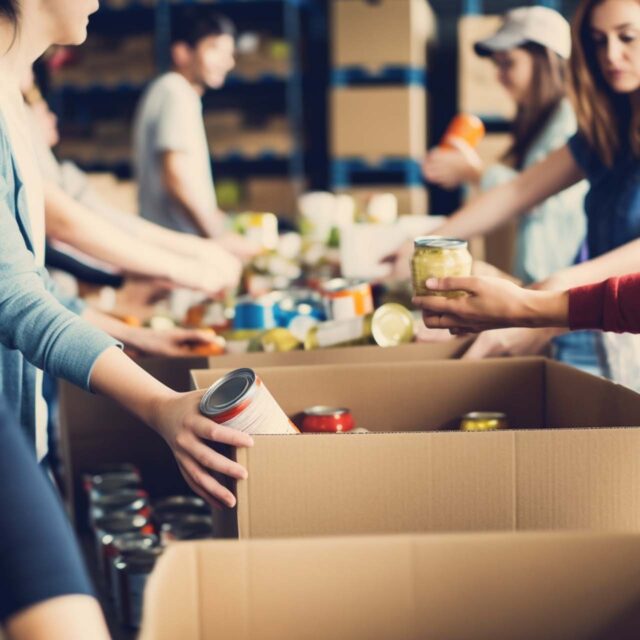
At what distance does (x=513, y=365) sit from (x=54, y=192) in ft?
2.76

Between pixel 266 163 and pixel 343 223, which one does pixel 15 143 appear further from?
pixel 266 163

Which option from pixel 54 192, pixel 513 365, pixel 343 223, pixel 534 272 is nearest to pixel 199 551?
pixel 513 365

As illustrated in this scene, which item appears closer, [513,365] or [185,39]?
[513,365]

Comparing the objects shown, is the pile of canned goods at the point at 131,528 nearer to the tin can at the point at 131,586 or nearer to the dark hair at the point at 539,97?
the tin can at the point at 131,586

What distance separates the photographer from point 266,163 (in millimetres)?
7570

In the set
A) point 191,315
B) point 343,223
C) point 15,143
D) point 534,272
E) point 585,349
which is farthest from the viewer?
point 343,223

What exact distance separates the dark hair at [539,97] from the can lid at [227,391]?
212 cm

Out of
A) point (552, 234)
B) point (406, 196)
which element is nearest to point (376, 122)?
point (406, 196)

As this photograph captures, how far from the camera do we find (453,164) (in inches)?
119

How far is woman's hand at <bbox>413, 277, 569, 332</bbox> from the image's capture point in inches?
53.0

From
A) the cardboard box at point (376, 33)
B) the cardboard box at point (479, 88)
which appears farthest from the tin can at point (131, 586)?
the cardboard box at point (376, 33)

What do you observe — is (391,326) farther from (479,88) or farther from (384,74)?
(384,74)

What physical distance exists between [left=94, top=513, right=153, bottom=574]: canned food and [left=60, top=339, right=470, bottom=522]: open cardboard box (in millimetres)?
273

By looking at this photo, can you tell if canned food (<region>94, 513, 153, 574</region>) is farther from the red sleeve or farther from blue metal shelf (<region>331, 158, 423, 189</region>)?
blue metal shelf (<region>331, 158, 423, 189</region>)
